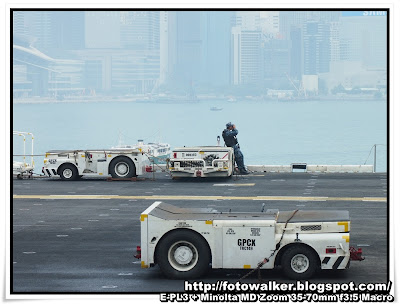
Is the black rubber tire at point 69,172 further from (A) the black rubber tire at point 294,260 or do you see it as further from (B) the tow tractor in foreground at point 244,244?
(A) the black rubber tire at point 294,260

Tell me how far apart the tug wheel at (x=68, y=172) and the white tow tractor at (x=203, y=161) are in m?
4.23

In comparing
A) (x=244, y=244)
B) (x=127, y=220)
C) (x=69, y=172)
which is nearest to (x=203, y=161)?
(x=69, y=172)

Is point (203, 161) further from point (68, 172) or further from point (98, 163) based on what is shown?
point (68, 172)

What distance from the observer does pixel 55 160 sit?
118 ft

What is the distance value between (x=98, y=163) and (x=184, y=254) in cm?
1937

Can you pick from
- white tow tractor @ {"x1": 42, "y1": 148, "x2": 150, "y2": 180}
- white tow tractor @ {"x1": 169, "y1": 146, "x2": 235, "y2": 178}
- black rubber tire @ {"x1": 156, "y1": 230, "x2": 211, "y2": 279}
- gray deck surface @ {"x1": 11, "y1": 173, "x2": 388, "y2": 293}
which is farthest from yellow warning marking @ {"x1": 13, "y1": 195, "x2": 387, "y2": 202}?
black rubber tire @ {"x1": 156, "y1": 230, "x2": 211, "y2": 279}

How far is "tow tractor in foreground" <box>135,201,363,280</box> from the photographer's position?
16422mm

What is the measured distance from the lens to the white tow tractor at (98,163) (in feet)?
117

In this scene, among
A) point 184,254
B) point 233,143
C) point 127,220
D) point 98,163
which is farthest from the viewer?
point 233,143

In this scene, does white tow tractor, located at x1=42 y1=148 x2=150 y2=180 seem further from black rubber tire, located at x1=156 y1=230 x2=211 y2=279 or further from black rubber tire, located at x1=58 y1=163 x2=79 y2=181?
black rubber tire, located at x1=156 y1=230 x2=211 y2=279

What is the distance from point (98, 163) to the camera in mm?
35656
